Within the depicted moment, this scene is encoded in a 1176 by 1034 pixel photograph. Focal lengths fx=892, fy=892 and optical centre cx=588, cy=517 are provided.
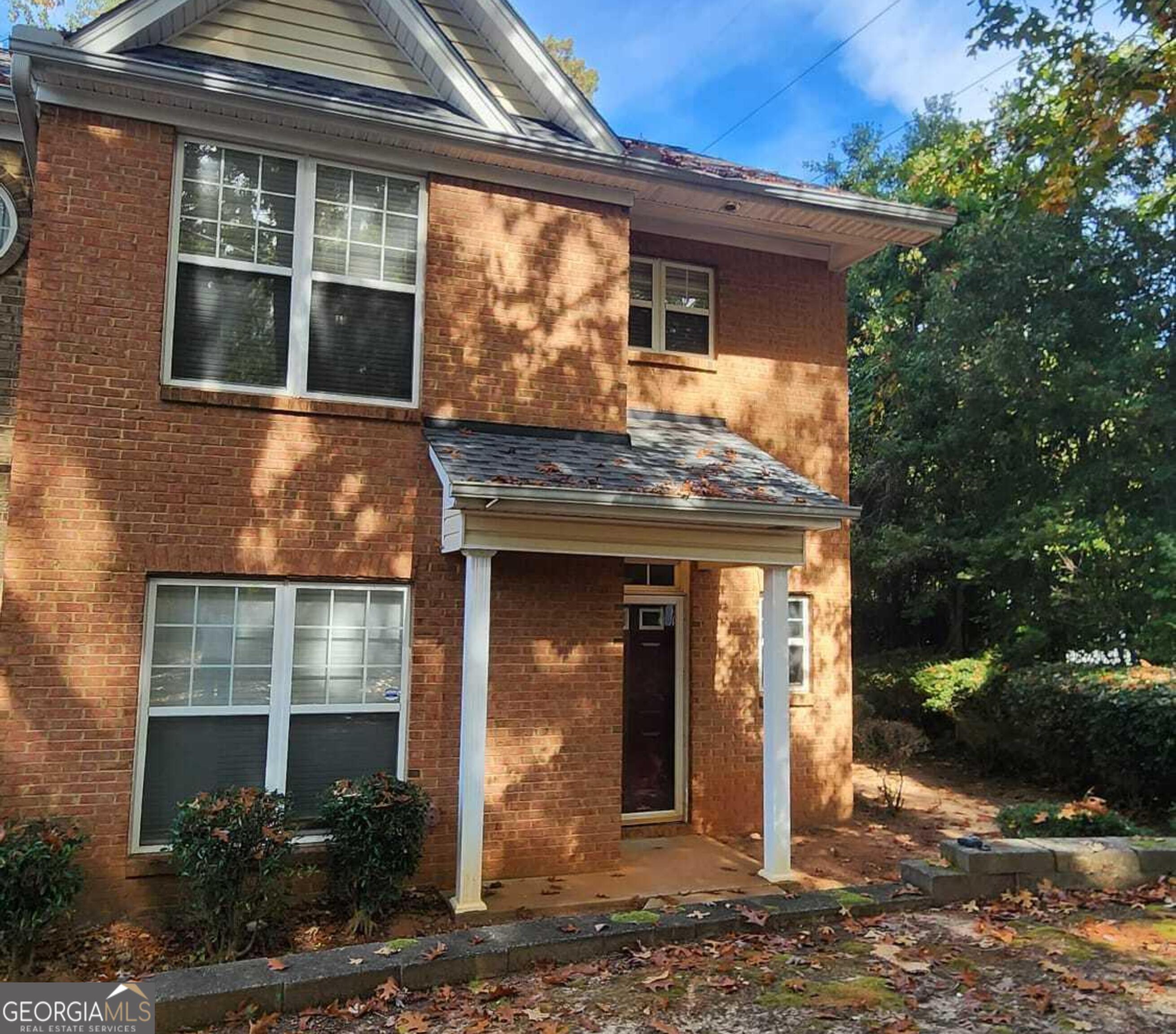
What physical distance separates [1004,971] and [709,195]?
6.89 metres

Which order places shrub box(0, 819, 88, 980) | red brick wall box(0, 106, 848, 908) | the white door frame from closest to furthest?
shrub box(0, 819, 88, 980)
red brick wall box(0, 106, 848, 908)
the white door frame

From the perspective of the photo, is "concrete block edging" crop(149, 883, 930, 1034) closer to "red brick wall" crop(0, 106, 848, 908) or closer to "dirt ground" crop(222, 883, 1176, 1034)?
"dirt ground" crop(222, 883, 1176, 1034)

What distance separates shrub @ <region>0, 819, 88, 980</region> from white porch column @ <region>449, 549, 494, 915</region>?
98.7 inches

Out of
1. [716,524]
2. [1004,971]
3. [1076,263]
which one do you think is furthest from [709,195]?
[1076,263]

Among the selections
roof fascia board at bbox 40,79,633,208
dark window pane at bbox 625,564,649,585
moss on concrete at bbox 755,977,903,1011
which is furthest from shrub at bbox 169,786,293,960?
roof fascia board at bbox 40,79,633,208

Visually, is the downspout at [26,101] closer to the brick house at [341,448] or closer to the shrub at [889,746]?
the brick house at [341,448]

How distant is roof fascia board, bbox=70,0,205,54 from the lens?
22.0ft

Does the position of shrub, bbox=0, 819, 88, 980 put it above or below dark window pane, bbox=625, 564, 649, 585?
below

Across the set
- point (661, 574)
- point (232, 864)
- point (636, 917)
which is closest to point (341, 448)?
point (232, 864)

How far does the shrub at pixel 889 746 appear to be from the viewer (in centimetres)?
1060

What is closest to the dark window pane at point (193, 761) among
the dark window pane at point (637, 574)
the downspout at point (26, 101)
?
the dark window pane at point (637, 574)

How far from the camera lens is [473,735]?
21.6ft

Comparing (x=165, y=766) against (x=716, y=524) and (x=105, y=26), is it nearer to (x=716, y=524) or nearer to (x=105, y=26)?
(x=716, y=524)

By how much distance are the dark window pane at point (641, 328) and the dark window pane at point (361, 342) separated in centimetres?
288
